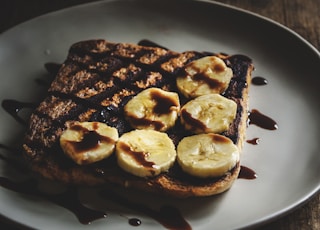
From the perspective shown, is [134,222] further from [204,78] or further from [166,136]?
[204,78]

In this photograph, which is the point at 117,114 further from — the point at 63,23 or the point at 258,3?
the point at 258,3

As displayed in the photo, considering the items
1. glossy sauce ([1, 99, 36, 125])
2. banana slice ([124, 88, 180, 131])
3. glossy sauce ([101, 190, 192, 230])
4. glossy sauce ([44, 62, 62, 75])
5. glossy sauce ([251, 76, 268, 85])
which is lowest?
glossy sauce ([101, 190, 192, 230])

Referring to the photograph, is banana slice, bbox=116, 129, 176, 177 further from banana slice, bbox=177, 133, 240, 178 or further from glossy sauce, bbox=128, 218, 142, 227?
glossy sauce, bbox=128, 218, 142, 227

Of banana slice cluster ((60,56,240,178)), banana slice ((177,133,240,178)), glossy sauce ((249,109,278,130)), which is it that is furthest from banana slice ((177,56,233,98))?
banana slice ((177,133,240,178))

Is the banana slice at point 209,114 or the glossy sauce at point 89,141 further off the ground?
the banana slice at point 209,114

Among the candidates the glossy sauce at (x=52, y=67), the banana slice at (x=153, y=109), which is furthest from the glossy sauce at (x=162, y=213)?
the glossy sauce at (x=52, y=67)

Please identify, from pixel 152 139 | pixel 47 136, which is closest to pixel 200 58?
pixel 152 139

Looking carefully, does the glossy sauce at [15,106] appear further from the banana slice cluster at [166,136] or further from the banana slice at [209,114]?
the banana slice at [209,114]

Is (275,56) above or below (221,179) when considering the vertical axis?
above
